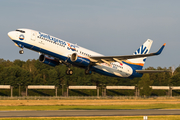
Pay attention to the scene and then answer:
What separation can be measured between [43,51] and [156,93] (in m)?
101

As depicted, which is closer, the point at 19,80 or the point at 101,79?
the point at 19,80

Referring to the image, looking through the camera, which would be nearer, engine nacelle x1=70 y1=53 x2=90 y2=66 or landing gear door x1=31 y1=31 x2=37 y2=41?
landing gear door x1=31 y1=31 x2=37 y2=41

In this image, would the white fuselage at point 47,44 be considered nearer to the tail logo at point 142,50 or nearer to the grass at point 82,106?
the grass at point 82,106

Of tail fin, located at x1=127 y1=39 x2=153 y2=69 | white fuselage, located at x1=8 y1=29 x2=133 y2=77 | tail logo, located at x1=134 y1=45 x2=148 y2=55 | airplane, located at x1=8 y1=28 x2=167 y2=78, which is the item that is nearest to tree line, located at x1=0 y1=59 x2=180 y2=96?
tail fin, located at x1=127 y1=39 x2=153 y2=69

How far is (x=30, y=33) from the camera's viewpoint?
49719 mm

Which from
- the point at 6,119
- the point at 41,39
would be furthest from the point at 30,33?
the point at 6,119

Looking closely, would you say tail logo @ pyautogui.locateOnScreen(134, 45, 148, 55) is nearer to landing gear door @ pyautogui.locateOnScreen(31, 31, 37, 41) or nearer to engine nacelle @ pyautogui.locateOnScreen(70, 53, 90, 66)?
engine nacelle @ pyautogui.locateOnScreen(70, 53, 90, 66)

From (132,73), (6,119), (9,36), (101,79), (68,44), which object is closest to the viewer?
(6,119)

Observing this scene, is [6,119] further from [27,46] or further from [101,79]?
[101,79]

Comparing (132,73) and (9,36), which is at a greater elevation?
(9,36)

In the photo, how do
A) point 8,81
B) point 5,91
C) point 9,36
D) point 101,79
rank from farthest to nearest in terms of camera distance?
point 101,79
point 8,81
point 5,91
point 9,36

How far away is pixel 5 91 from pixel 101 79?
48.0 meters

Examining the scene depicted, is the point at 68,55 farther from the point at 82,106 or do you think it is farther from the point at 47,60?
the point at 82,106

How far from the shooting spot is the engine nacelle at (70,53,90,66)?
5281 centimetres
